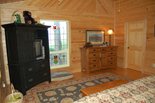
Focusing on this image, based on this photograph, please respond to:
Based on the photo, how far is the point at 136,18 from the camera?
4.64 meters

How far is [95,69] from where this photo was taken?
4.72 meters

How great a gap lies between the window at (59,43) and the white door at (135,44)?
2.47 metres

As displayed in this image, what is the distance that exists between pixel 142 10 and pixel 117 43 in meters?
1.65

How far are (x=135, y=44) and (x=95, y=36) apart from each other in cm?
156

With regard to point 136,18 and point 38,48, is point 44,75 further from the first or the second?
point 136,18

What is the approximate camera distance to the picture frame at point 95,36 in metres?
4.93

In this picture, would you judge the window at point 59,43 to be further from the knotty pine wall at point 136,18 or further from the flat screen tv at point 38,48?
the knotty pine wall at point 136,18

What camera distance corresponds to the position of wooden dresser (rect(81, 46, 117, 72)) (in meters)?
4.58

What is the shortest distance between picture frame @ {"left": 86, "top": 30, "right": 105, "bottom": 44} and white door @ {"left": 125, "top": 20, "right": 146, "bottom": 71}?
3.31ft

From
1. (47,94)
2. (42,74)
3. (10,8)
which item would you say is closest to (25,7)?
(10,8)

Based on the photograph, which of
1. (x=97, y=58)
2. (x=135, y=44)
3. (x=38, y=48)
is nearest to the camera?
(x=38, y=48)

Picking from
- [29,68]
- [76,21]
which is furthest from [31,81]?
[76,21]

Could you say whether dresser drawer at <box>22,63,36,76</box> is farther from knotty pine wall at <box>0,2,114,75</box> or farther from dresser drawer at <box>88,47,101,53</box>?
dresser drawer at <box>88,47,101,53</box>

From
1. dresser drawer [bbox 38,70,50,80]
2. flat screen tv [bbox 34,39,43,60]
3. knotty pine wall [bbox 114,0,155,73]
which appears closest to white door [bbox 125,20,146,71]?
knotty pine wall [bbox 114,0,155,73]
